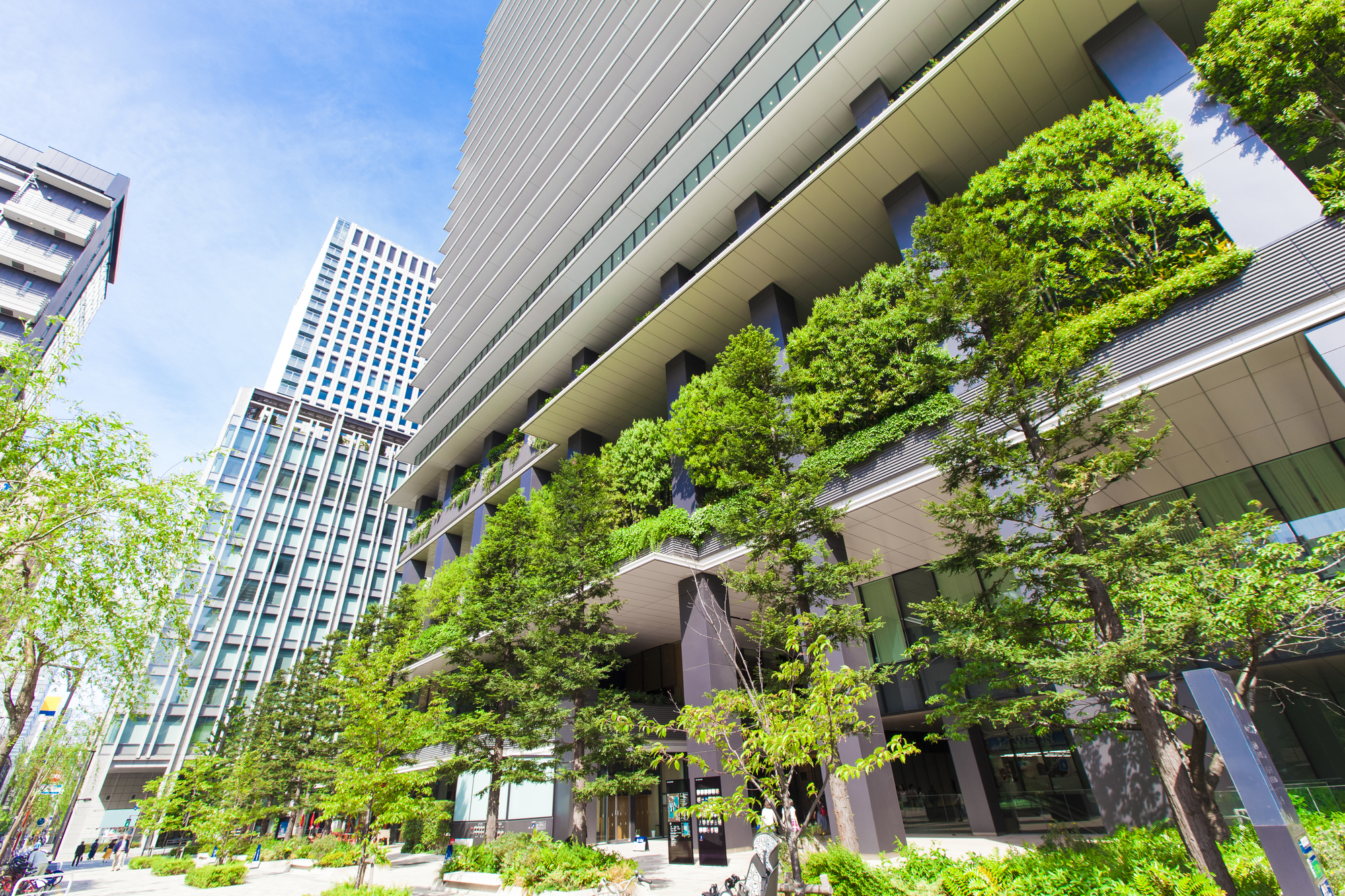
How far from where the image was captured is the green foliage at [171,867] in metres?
25.6

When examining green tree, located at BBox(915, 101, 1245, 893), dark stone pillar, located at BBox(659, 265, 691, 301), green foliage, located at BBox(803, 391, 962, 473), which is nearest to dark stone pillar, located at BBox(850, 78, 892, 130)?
green tree, located at BBox(915, 101, 1245, 893)

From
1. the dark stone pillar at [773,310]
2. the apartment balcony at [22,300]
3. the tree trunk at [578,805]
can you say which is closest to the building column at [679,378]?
the dark stone pillar at [773,310]

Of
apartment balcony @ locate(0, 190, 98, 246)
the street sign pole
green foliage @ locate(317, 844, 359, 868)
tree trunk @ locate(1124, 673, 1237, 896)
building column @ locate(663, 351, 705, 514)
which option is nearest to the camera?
the street sign pole

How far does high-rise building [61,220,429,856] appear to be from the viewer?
163ft

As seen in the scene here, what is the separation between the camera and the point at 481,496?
1401 inches

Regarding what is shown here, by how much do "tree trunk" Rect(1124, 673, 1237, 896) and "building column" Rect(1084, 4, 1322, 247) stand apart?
1009cm

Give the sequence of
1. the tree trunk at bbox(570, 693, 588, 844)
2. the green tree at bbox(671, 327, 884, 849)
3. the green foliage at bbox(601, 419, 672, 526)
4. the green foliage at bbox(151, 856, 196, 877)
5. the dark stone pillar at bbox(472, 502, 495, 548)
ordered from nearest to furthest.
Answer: the green tree at bbox(671, 327, 884, 849), the tree trunk at bbox(570, 693, 588, 844), the green foliage at bbox(601, 419, 672, 526), the green foliage at bbox(151, 856, 196, 877), the dark stone pillar at bbox(472, 502, 495, 548)

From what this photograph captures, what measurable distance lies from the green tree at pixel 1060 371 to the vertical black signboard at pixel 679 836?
29.9ft

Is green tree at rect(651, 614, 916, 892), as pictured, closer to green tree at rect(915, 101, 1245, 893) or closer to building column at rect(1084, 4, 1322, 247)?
green tree at rect(915, 101, 1245, 893)

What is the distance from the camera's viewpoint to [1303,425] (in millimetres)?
13617

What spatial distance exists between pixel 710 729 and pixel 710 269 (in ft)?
56.1

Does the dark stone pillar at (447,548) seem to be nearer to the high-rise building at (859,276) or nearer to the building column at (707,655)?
the high-rise building at (859,276)

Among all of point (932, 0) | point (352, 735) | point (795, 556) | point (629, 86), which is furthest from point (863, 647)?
point (629, 86)

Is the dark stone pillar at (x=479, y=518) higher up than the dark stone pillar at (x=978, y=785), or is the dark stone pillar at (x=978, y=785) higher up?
the dark stone pillar at (x=479, y=518)
